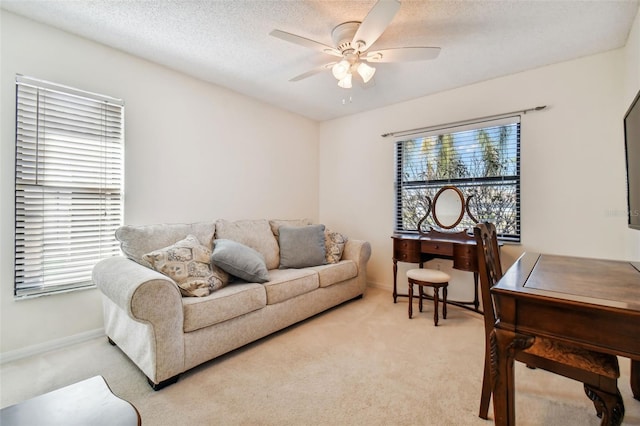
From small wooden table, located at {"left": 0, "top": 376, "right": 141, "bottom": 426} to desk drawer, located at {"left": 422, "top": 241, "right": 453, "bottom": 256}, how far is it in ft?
8.96

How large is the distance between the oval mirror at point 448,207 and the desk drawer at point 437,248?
1.25 feet

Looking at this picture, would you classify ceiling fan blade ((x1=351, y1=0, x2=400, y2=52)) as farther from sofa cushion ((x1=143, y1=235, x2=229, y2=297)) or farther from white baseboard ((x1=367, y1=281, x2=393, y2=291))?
white baseboard ((x1=367, y1=281, x2=393, y2=291))

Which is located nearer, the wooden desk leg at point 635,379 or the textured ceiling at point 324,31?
the wooden desk leg at point 635,379

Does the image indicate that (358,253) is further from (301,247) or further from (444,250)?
(444,250)

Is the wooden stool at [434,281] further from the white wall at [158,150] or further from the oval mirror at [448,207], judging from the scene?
the white wall at [158,150]

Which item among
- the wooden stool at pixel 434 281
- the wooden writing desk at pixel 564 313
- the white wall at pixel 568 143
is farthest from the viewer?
the wooden stool at pixel 434 281

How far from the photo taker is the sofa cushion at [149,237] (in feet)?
7.04

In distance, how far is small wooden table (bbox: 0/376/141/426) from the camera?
0.90 m

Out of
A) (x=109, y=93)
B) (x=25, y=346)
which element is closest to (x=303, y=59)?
(x=109, y=93)

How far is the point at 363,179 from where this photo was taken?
395 cm

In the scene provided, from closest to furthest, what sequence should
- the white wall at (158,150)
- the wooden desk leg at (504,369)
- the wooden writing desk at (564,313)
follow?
1. the wooden writing desk at (564,313)
2. the wooden desk leg at (504,369)
3. the white wall at (158,150)

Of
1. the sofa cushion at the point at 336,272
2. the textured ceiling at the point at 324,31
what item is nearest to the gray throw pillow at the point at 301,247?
the sofa cushion at the point at 336,272

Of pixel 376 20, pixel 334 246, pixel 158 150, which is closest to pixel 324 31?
pixel 376 20

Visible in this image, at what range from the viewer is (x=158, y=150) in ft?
8.73
